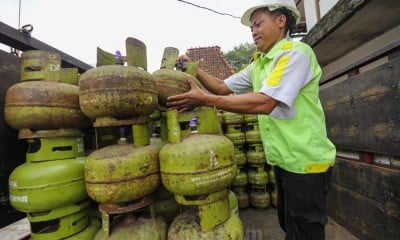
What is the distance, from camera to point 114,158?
147 centimetres

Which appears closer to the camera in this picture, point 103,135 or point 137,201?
point 137,201

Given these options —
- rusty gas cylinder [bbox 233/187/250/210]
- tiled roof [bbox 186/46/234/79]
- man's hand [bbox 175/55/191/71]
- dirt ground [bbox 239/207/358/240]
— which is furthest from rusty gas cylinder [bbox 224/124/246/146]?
tiled roof [bbox 186/46/234/79]

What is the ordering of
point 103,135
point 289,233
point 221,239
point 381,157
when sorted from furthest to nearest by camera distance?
point 381,157 → point 103,135 → point 289,233 → point 221,239

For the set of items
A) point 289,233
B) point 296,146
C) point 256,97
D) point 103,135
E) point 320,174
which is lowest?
point 289,233

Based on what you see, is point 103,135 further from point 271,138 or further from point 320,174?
point 320,174

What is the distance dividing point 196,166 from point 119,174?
0.47 m

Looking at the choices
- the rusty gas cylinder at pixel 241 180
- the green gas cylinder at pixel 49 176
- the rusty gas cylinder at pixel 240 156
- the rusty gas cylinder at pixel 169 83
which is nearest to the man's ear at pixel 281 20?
the rusty gas cylinder at pixel 169 83

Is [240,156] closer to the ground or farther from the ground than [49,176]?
closer to the ground

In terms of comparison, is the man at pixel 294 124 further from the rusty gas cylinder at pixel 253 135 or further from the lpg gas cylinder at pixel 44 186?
the rusty gas cylinder at pixel 253 135

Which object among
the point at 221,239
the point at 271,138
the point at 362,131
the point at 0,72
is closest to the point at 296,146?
the point at 271,138

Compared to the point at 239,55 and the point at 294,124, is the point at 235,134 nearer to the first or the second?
the point at 294,124

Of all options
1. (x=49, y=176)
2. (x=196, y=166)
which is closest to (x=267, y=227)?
(x=196, y=166)

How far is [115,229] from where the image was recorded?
168cm

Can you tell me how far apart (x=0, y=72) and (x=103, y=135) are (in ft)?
2.76
